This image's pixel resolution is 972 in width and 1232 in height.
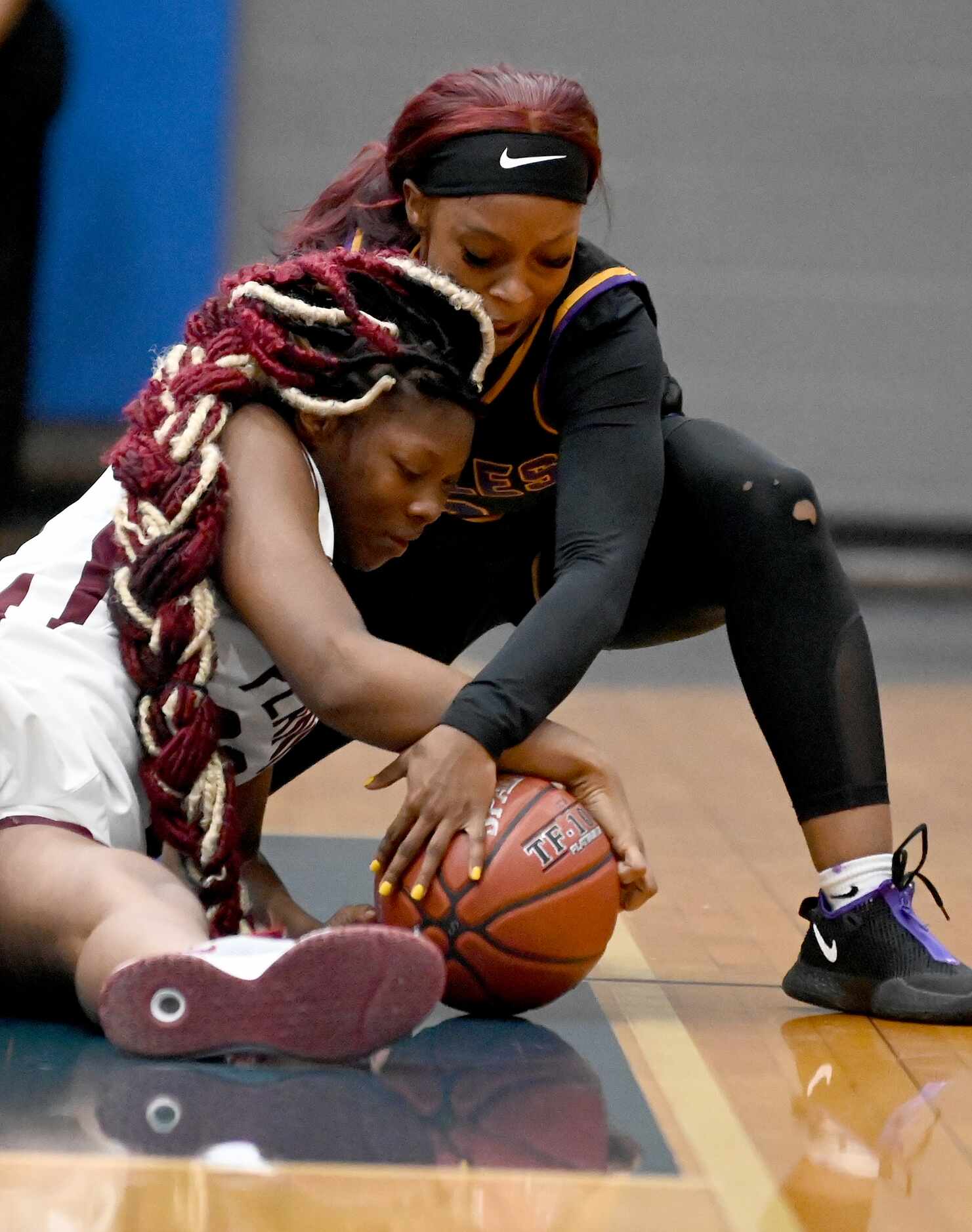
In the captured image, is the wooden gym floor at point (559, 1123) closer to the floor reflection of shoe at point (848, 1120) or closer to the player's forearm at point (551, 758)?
the floor reflection of shoe at point (848, 1120)

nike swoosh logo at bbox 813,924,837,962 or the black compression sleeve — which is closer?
the black compression sleeve

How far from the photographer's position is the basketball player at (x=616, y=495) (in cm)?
232

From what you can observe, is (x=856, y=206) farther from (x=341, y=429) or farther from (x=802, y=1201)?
(x=802, y=1201)

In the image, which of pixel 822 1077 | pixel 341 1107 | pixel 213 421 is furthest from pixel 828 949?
pixel 213 421

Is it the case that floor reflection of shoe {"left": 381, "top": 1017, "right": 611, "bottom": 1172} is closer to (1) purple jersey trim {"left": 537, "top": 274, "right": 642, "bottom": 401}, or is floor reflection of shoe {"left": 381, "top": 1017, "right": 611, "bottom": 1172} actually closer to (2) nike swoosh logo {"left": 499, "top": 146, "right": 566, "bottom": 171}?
(1) purple jersey trim {"left": 537, "top": 274, "right": 642, "bottom": 401}

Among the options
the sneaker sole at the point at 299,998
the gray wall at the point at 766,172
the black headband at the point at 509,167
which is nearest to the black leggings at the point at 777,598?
the black headband at the point at 509,167

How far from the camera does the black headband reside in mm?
2334

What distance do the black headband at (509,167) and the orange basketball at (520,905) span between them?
0.82 m

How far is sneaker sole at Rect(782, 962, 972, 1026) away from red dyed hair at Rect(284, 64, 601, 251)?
1183 millimetres

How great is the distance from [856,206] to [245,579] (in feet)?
19.1

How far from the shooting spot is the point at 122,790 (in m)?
2.15

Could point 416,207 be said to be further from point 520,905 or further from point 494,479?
point 520,905

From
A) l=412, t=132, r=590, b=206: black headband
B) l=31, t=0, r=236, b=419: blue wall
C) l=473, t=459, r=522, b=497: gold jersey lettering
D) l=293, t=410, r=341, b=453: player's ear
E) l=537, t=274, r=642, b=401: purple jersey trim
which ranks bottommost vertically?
l=31, t=0, r=236, b=419: blue wall

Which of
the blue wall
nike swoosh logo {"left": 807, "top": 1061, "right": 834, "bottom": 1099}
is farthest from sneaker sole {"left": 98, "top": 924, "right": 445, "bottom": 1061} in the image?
the blue wall
